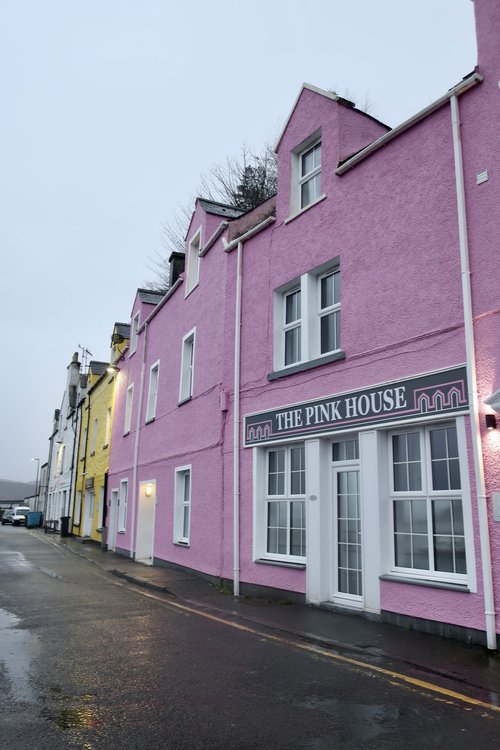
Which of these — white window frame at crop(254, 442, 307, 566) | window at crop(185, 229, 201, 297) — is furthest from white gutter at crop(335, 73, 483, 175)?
window at crop(185, 229, 201, 297)

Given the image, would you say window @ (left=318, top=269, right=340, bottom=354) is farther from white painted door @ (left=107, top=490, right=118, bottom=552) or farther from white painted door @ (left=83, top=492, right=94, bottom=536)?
white painted door @ (left=83, top=492, right=94, bottom=536)

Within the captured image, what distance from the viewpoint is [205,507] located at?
43.7 ft

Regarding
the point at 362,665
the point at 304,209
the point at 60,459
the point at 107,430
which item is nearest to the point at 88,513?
the point at 107,430

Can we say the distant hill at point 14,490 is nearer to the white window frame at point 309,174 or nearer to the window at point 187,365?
the window at point 187,365

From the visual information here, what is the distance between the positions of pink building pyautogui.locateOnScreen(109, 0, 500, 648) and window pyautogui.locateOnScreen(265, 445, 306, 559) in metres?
0.04

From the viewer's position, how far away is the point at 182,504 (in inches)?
616

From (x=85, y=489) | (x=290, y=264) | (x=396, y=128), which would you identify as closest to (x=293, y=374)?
(x=290, y=264)

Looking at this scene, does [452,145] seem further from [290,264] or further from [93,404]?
[93,404]

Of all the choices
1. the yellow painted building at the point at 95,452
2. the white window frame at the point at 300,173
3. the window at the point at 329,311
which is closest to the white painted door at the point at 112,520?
the yellow painted building at the point at 95,452

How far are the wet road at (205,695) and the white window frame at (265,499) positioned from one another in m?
2.36

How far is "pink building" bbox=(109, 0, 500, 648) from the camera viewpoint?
7.51m

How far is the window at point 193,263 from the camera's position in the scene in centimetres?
1645

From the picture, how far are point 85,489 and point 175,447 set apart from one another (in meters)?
16.6

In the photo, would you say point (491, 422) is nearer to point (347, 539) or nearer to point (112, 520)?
point (347, 539)
